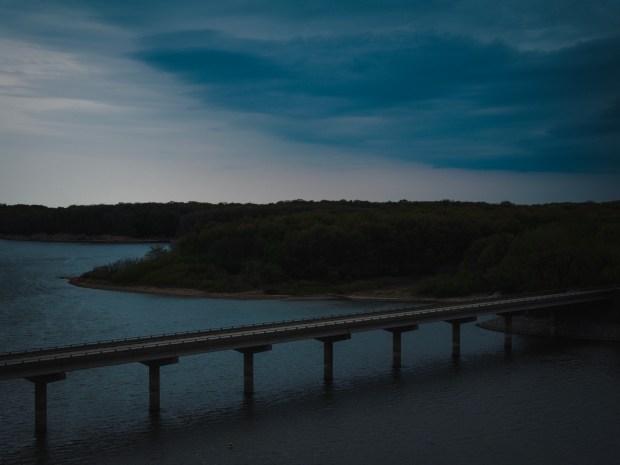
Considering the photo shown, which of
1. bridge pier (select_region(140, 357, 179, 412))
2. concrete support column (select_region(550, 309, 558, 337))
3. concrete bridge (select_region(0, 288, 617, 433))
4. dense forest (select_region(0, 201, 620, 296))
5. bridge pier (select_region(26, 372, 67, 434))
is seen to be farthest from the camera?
dense forest (select_region(0, 201, 620, 296))

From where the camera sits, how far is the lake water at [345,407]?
42094 mm

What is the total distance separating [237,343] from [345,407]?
29.2 ft

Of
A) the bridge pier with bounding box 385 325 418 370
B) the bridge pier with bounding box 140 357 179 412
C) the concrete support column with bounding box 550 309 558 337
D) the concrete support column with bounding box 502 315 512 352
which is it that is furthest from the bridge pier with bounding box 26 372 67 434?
the concrete support column with bounding box 550 309 558 337

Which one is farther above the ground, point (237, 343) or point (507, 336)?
point (237, 343)

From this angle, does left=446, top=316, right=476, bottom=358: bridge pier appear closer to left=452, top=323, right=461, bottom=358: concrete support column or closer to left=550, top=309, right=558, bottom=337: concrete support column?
left=452, top=323, right=461, bottom=358: concrete support column

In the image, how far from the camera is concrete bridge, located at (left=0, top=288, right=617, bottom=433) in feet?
150

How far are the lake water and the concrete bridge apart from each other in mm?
2072

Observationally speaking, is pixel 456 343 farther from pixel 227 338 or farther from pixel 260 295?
pixel 260 295

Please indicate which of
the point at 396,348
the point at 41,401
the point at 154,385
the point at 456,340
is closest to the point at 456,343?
the point at 456,340

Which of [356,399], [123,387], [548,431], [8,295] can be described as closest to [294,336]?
[356,399]

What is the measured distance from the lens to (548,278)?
9244 centimetres

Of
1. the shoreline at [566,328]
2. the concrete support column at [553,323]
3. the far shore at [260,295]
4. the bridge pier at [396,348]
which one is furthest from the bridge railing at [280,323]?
the far shore at [260,295]

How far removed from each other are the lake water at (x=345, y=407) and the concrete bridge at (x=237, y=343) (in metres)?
→ 2.07

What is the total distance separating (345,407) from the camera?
168 feet
